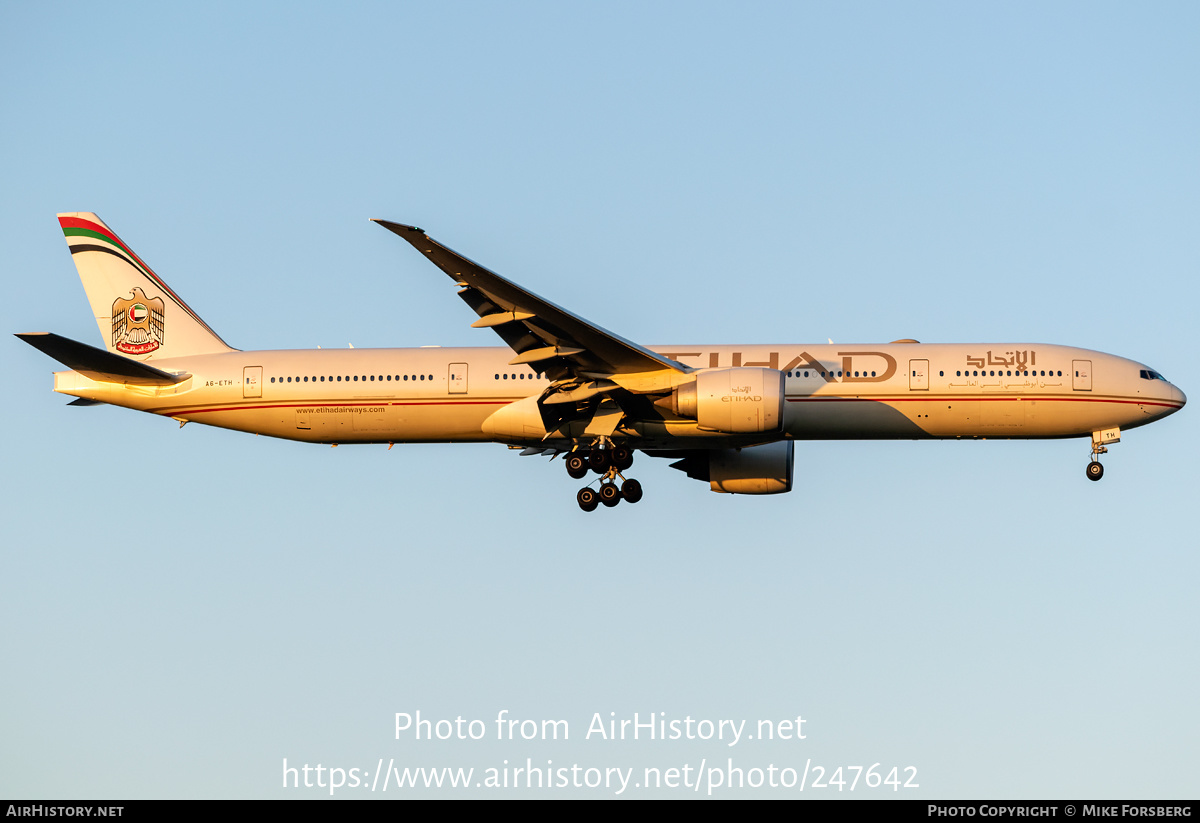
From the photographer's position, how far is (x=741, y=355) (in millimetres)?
37281

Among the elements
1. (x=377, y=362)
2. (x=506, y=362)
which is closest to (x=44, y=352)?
(x=377, y=362)

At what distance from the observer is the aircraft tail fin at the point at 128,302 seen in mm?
40969

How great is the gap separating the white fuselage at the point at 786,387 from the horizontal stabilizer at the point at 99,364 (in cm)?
24

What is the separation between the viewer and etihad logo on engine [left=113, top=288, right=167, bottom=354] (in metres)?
41.2

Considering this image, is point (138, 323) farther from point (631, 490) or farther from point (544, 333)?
point (631, 490)

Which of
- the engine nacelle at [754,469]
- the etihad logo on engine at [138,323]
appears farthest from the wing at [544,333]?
the etihad logo on engine at [138,323]

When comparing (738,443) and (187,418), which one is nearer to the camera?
(738,443)

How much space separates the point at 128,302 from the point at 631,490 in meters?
15.9

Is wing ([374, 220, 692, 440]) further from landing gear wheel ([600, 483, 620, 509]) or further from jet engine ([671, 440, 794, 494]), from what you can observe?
jet engine ([671, 440, 794, 494])

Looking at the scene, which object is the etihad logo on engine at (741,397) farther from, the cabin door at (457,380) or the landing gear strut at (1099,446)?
the landing gear strut at (1099,446)


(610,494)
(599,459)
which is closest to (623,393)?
(599,459)

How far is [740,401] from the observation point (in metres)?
33.8
